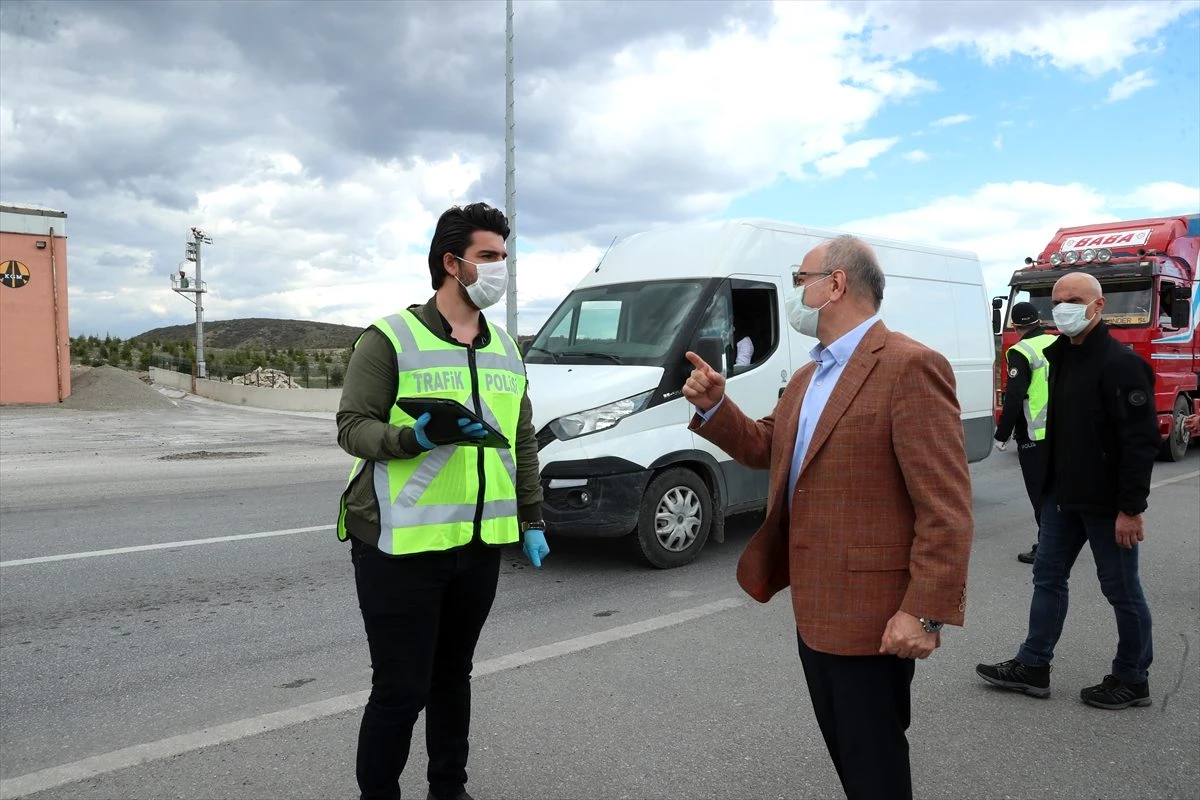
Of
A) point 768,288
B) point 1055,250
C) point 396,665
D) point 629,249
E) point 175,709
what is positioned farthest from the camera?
point 1055,250

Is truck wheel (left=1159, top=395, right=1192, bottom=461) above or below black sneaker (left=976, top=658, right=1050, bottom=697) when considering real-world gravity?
above

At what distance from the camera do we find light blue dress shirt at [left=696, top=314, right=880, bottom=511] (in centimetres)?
236

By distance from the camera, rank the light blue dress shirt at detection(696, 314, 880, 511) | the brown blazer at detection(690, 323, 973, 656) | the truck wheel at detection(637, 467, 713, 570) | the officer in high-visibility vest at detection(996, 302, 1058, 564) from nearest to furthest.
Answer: the brown blazer at detection(690, 323, 973, 656) → the light blue dress shirt at detection(696, 314, 880, 511) → the officer in high-visibility vest at detection(996, 302, 1058, 564) → the truck wheel at detection(637, 467, 713, 570)

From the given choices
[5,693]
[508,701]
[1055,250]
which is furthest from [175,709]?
[1055,250]

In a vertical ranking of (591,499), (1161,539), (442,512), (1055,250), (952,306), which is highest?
(1055,250)

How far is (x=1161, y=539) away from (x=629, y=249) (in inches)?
206

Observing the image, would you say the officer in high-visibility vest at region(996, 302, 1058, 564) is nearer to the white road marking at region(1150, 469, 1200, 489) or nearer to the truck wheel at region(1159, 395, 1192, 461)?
the white road marking at region(1150, 469, 1200, 489)

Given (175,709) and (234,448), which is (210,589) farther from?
(234,448)

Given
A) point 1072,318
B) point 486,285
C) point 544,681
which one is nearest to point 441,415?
point 486,285

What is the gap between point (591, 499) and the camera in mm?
5863

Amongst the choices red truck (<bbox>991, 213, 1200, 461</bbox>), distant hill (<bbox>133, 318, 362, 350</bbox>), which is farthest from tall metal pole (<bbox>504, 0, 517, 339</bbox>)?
distant hill (<bbox>133, 318, 362, 350</bbox>)

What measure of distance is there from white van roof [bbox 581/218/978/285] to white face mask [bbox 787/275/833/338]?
397cm

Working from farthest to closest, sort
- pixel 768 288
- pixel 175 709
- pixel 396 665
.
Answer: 1. pixel 768 288
2. pixel 175 709
3. pixel 396 665

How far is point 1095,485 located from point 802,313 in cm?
210
